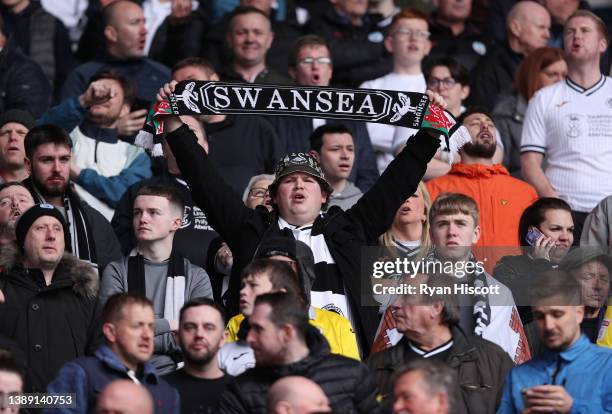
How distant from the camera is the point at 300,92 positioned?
10.8m

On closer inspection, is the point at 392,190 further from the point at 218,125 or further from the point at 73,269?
the point at 218,125

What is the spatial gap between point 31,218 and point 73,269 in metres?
0.44

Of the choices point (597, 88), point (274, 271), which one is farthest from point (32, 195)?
point (597, 88)

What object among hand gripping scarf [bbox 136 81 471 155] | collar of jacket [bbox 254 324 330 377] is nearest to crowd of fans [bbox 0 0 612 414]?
collar of jacket [bbox 254 324 330 377]

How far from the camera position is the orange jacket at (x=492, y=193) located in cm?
1190

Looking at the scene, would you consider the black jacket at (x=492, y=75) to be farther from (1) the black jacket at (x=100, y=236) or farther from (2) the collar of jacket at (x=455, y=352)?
(2) the collar of jacket at (x=455, y=352)

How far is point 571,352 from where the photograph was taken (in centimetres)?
885

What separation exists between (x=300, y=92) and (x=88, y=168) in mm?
2412

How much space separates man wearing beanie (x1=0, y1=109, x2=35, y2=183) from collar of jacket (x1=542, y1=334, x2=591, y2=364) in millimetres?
4771

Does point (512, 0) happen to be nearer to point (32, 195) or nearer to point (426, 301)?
point (32, 195)

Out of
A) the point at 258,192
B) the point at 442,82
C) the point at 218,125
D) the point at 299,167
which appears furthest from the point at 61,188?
the point at 442,82

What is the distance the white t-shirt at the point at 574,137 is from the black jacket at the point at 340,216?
2.55m

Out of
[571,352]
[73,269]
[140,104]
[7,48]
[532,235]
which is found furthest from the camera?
[7,48]

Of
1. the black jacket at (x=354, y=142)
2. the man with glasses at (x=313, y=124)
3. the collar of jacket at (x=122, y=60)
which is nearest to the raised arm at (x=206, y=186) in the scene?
the black jacket at (x=354, y=142)
